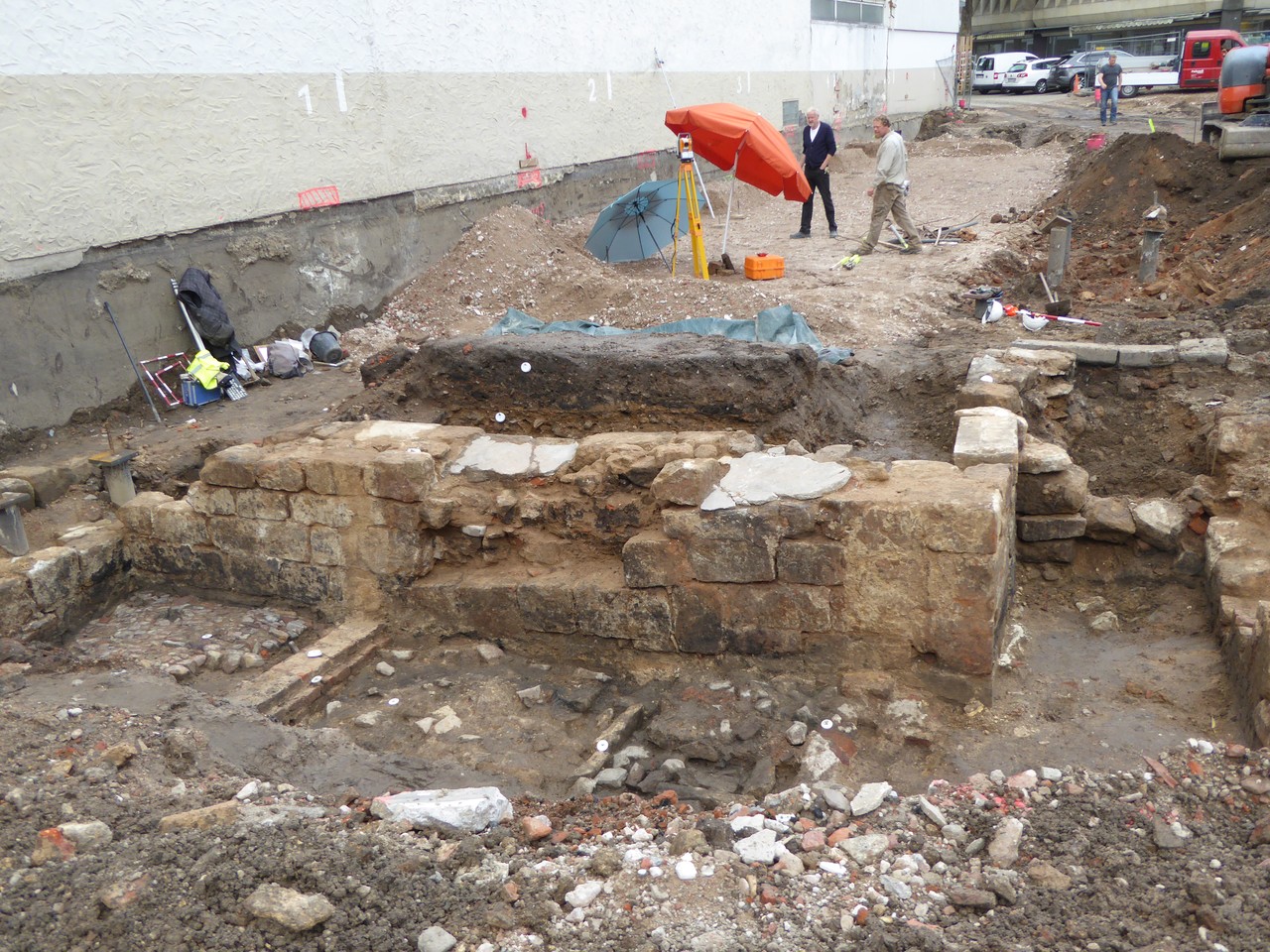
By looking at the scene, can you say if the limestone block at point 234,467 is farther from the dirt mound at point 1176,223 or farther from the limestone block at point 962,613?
the dirt mound at point 1176,223

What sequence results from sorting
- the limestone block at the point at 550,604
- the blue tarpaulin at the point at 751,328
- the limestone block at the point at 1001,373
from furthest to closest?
the blue tarpaulin at the point at 751,328 → the limestone block at the point at 1001,373 → the limestone block at the point at 550,604

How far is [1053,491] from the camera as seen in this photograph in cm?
521

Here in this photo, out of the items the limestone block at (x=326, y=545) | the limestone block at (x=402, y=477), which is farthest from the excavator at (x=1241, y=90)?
the limestone block at (x=326, y=545)

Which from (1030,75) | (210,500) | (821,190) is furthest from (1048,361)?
(1030,75)

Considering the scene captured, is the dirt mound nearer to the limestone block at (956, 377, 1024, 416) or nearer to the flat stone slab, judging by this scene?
the limestone block at (956, 377, 1024, 416)

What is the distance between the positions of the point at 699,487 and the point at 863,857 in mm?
1888

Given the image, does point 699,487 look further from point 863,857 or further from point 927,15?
point 927,15

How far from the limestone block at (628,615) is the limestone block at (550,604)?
0.05m

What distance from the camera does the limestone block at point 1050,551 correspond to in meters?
5.31

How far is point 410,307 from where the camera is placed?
10367 mm

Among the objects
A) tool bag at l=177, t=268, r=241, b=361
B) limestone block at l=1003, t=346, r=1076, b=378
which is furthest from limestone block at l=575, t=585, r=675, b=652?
tool bag at l=177, t=268, r=241, b=361

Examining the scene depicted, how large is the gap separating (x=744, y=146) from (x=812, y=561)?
767cm

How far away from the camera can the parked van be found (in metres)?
34.9

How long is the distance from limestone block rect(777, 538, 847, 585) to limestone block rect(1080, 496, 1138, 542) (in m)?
1.94
